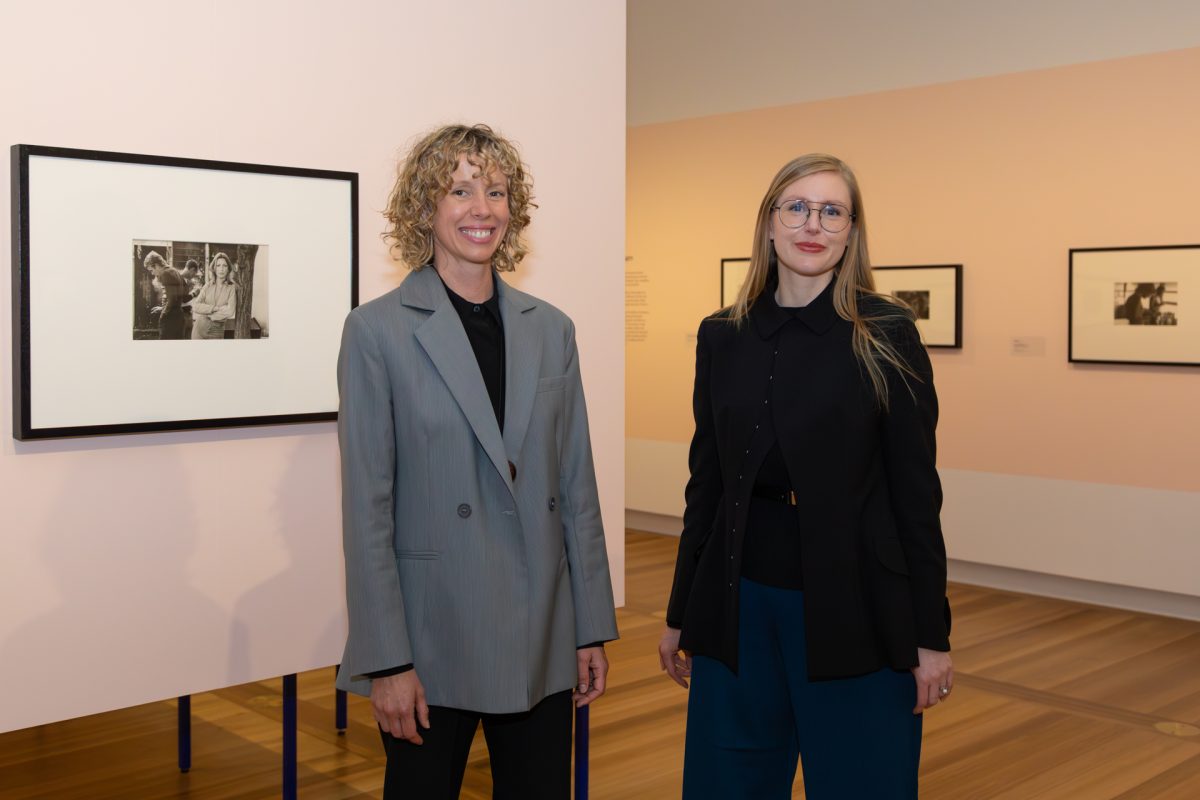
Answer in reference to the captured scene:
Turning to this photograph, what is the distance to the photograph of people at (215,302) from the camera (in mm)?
3619

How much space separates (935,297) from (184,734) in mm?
6265

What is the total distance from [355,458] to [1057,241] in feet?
23.4

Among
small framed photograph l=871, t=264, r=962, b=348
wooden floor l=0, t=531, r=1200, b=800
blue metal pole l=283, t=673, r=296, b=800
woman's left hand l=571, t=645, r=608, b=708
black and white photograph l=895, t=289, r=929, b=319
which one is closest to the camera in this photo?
woman's left hand l=571, t=645, r=608, b=708

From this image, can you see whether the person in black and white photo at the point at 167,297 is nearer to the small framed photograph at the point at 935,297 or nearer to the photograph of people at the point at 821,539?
the photograph of people at the point at 821,539

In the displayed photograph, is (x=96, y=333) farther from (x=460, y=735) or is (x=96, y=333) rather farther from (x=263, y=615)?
(x=460, y=735)

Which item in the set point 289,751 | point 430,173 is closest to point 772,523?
point 430,173

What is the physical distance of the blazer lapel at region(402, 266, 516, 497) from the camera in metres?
2.55

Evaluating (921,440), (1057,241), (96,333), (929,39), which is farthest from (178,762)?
(929,39)

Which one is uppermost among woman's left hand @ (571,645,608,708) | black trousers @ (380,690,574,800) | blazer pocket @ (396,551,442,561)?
blazer pocket @ (396,551,442,561)

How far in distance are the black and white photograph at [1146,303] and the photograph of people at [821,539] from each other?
19.9ft

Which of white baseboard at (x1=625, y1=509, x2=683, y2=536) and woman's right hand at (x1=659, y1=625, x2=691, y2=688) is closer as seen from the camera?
woman's right hand at (x1=659, y1=625, x2=691, y2=688)

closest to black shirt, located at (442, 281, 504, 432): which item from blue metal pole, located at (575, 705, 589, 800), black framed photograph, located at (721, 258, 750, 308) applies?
blue metal pole, located at (575, 705, 589, 800)

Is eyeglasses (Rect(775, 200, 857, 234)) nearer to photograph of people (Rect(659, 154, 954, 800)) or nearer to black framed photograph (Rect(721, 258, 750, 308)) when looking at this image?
photograph of people (Rect(659, 154, 954, 800))

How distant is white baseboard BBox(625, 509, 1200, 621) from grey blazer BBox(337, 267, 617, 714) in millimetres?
6668
